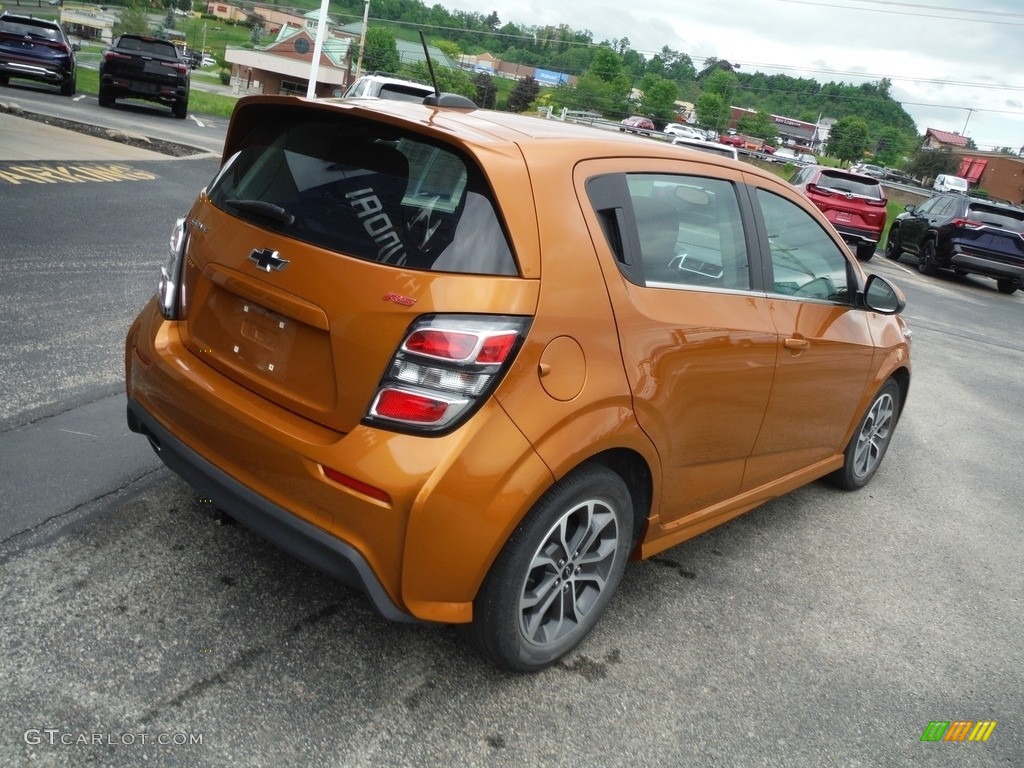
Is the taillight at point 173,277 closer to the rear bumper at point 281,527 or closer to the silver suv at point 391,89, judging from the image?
the rear bumper at point 281,527

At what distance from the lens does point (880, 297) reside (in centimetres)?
459

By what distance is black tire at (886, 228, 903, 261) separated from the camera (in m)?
21.3

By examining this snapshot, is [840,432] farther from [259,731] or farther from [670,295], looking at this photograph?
[259,731]

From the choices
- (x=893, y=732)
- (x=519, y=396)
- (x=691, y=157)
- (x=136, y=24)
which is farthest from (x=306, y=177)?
(x=136, y=24)

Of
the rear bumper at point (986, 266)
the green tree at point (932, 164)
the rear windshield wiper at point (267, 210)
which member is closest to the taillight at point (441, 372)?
the rear windshield wiper at point (267, 210)

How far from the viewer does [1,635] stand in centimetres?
281

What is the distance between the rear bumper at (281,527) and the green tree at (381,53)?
77589 mm

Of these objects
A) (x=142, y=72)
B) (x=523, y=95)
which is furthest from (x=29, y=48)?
(x=523, y=95)

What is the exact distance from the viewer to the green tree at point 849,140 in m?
91.3

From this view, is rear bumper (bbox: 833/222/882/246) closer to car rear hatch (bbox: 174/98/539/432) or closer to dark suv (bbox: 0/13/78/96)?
car rear hatch (bbox: 174/98/539/432)

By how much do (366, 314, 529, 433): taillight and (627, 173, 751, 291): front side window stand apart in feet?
2.74

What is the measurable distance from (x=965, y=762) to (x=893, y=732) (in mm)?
232

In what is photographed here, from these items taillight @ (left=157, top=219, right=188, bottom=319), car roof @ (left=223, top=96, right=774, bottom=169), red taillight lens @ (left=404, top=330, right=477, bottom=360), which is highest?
car roof @ (left=223, top=96, right=774, bottom=169)

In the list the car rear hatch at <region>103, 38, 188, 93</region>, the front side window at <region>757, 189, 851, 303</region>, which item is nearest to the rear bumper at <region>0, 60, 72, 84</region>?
the car rear hatch at <region>103, 38, 188, 93</region>
